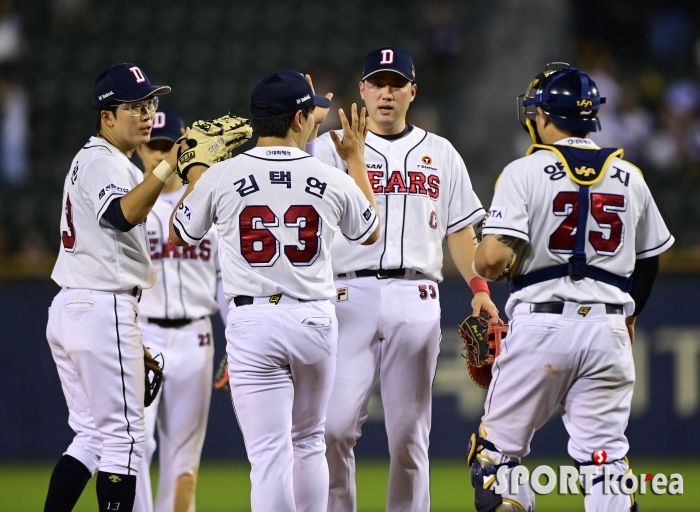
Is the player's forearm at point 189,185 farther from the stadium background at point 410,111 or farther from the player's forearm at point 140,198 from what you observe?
the stadium background at point 410,111

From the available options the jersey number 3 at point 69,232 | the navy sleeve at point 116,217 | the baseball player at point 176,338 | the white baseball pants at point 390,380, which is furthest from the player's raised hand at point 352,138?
the jersey number 3 at point 69,232

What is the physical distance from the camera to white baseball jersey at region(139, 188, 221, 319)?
19.3 feet

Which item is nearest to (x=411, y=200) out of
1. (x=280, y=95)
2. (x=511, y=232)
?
(x=511, y=232)

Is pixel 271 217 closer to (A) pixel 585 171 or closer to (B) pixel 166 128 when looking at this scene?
(A) pixel 585 171

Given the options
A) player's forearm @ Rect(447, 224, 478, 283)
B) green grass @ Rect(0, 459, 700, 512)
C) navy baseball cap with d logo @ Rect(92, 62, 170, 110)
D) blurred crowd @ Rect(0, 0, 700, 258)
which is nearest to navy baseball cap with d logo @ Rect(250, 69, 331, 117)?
navy baseball cap with d logo @ Rect(92, 62, 170, 110)

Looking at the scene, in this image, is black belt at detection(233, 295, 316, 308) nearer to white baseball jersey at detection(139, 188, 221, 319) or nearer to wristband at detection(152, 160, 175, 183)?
wristband at detection(152, 160, 175, 183)

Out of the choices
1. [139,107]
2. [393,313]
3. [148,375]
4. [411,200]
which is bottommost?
[148,375]

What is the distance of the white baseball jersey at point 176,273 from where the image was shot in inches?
232

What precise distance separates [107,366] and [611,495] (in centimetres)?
231

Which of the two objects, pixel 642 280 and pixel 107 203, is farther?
pixel 642 280

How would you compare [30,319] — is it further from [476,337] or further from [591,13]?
[591,13]

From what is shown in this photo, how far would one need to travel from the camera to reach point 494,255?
4.54m

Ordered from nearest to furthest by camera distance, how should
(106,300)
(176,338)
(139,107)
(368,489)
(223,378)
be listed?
(106,300) < (139,107) < (223,378) < (176,338) < (368,489)

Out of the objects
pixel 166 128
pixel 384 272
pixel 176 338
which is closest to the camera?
pixel 384 272
